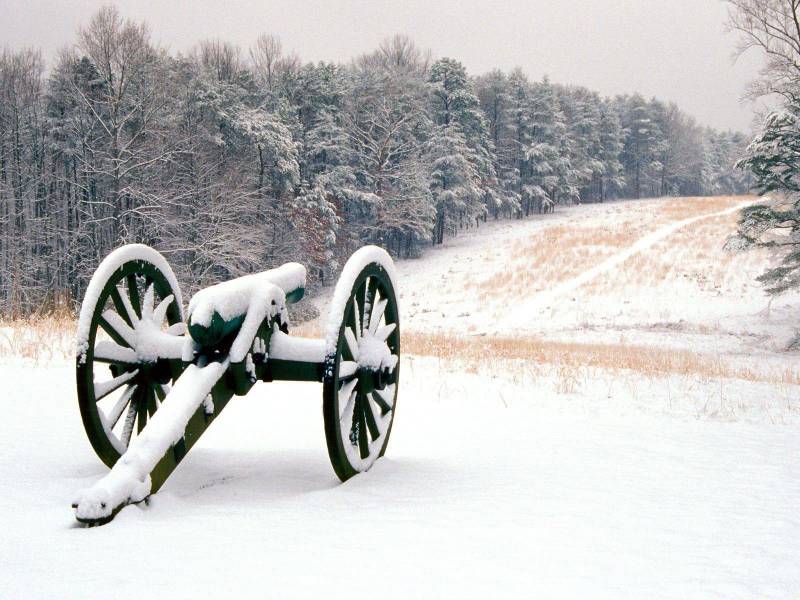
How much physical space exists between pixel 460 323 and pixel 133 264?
22.6m

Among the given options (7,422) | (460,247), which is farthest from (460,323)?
(7,422)

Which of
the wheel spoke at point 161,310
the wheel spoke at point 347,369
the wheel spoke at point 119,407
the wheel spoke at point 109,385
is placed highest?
the wheel spoke at point 161,310

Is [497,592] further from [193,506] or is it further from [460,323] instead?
[460,323]

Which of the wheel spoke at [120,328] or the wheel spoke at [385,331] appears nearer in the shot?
the wheel spoke at [120,328]

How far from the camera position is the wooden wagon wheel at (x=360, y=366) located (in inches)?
126

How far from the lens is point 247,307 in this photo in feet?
11.5

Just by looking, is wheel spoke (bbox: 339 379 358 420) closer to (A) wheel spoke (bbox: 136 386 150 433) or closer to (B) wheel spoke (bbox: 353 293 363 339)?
(B) wheel spoke (bbox: 353 293 363 339)

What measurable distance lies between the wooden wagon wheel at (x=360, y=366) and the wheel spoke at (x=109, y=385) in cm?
131

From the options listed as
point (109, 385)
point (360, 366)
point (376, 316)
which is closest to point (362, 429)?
point (360, 366)

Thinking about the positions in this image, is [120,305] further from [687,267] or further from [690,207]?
[690,207]

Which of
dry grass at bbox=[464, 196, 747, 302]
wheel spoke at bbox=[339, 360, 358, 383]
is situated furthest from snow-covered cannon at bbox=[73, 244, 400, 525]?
dry grass at bbox=[464, 196, 747, 302]

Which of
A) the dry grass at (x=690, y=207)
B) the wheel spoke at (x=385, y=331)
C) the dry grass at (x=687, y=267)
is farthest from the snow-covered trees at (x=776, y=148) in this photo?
the dry grass at (x=690, y=207)

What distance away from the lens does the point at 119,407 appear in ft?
12.4

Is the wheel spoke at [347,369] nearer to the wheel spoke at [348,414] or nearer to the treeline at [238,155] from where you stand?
the wheel spoke at [348,414]
